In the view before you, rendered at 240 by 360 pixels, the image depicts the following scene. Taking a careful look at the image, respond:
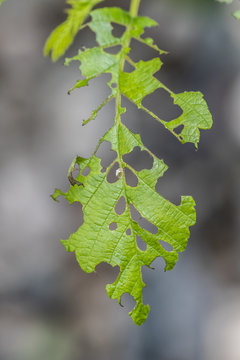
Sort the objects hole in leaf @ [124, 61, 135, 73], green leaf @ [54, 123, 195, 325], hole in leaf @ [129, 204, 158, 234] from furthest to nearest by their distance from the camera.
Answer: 1. hole in leaf @ [124, 61, 135, 73]
2. hole in leaf @ [129, 204, 158, 234]
3. green leaf @ [54, 123, 195, 325]

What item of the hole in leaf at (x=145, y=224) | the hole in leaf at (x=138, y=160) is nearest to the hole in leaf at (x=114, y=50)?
the hole in leaf at (x=138, y=160)

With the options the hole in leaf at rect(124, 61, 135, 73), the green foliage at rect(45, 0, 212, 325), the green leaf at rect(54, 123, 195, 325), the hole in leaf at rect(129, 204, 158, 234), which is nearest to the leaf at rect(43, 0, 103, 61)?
the green foliage at rect(45, 0, 212, 325)

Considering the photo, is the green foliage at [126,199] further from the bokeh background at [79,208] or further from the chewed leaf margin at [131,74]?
the bokeh background at [79,208]

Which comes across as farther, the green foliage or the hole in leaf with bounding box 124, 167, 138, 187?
the hole in leaf with bounding box 124, 167, 138, 187

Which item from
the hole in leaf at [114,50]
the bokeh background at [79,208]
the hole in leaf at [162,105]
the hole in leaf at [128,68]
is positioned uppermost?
the hole in leaf at [114,50]

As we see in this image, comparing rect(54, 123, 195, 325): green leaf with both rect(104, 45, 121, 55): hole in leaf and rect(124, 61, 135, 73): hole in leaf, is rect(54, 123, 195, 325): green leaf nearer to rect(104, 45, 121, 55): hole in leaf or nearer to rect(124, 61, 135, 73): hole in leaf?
rect(124, 61, 135, 73): hole in leaf

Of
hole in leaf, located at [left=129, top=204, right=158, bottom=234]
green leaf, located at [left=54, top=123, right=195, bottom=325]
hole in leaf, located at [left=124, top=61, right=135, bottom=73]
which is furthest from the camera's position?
hole in leaf, located at [left=124, top=61, right=135, bottom=73]

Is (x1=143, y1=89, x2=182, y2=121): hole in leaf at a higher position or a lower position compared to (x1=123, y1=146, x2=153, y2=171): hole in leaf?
higher
